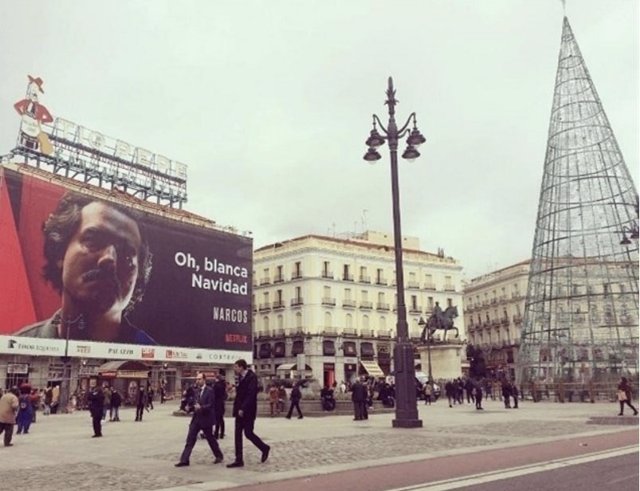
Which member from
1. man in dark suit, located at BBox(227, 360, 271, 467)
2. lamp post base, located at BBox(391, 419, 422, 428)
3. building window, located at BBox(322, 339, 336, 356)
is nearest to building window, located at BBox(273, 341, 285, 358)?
building window, located at BBox(322, 339, 336, 356)

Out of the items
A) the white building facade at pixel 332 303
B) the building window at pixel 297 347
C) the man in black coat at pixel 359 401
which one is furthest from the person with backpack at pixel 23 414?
the building window at pixel 297 347

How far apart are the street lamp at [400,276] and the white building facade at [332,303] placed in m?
48.7

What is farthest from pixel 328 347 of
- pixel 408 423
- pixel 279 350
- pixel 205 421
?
pixel 205 421

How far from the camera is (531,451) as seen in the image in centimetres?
1209

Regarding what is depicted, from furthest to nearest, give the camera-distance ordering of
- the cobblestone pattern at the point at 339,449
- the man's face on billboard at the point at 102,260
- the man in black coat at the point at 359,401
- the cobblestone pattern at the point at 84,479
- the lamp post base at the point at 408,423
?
the man's face on billboard at the point at 102,260 < the man in black coat at the point at 359,401 < the lamp post base at the point at 408,423 < the cobblestone pattern at the point at 339,449 < the cobblestone pattern at the point at 84,479

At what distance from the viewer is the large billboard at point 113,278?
152ft

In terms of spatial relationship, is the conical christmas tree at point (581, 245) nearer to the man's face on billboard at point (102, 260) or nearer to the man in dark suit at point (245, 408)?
the man in dark suit at point (245, 408)

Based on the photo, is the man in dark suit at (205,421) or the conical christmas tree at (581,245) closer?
the man in dark suit at (205,421)

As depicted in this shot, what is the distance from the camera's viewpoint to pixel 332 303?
2822 inches

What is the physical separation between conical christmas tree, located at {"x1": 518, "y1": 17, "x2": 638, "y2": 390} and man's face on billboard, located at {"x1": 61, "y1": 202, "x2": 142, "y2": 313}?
31797 millimetres

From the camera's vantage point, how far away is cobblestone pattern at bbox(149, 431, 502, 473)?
10961 millimetres

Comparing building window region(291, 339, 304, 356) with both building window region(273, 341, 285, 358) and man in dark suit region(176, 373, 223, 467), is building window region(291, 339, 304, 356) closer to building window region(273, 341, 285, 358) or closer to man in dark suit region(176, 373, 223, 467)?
building window region(273, 341, 285, 358)

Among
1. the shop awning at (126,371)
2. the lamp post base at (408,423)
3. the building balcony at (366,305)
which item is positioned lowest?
the lamp post base at (408,423)

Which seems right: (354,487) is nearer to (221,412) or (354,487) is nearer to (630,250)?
(221,412)
